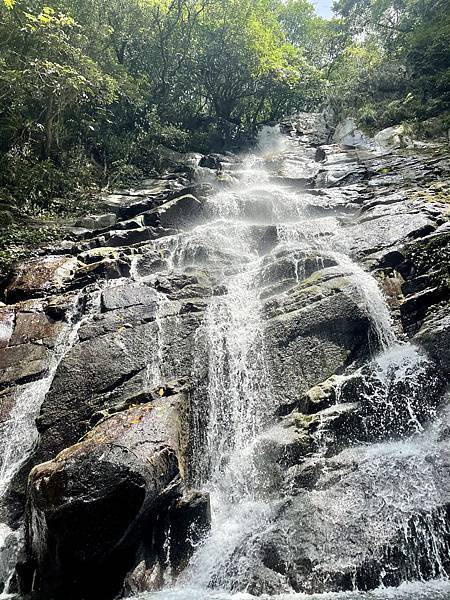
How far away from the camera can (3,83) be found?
16641mm

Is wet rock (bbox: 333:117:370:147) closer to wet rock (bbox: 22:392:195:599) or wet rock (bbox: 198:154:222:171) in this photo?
wet rock (bbox: 198:154:222:171)

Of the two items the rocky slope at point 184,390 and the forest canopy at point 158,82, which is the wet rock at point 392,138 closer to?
the forest canopy at point 158,82

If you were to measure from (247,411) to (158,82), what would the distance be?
25.4 metres

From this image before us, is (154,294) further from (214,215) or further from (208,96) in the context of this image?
(208,96)

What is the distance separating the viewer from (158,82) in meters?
28.4

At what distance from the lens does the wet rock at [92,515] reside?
6.13 m

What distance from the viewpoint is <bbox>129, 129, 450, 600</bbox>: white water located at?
6.18m

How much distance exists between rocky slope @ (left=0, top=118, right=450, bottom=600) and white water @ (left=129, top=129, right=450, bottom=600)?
0.31 feet

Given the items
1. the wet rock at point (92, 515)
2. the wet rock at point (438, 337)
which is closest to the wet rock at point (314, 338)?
the wet rock at point (438, 337)

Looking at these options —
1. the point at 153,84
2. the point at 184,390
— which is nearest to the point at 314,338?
the point at 184,390

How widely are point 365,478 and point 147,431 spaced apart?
3.46m

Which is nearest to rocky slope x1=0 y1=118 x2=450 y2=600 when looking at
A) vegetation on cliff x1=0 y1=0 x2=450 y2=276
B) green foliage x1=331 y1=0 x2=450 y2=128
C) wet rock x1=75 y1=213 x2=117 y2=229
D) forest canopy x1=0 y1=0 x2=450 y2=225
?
wet rock x1=75 y1=213 x2=117 y2=229

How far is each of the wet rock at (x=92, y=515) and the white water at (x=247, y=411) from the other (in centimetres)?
88

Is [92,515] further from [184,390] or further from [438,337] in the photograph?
[438,337]
